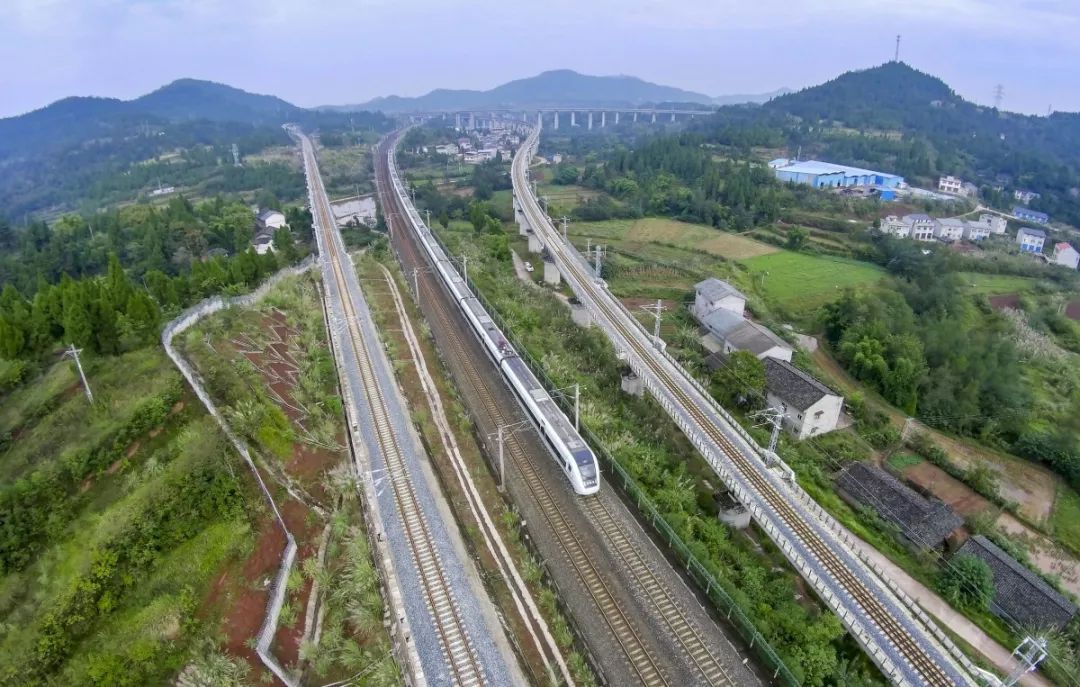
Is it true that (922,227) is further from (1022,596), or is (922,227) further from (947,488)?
(1022,596)

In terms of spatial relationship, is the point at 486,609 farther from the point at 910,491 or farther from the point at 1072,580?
the point at 1072,580

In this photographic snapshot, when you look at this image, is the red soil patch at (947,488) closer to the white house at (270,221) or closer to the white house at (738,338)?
→ the white house at (738,338)

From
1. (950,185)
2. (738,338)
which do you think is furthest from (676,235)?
(950,185)

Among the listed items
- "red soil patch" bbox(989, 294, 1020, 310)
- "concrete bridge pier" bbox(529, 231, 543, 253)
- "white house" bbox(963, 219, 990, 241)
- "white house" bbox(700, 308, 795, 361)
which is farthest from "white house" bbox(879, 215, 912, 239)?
"concrete bridge pier" bbox(529, 231, 543, 253)

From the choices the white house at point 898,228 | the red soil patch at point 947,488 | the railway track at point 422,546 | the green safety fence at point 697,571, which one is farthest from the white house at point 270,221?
the white house at point 898,228

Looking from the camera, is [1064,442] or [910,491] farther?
[1064,442]

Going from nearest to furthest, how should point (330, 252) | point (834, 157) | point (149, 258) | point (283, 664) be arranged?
point (283, 664)
point (330, 252)
point (149, 258)
point (834, 157)

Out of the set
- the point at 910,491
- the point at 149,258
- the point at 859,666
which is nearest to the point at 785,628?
the point at 859,666
